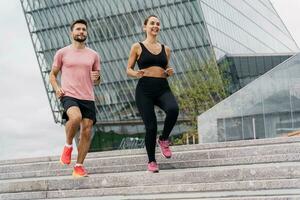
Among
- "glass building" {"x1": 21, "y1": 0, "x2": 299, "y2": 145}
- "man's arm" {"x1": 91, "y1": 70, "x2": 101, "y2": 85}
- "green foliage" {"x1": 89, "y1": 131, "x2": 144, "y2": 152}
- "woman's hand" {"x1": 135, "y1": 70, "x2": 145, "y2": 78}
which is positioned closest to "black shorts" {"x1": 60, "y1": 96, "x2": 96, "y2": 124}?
"man's arm" {"x1": 91, "y1": 70, "x2": 101, "y2": 85}

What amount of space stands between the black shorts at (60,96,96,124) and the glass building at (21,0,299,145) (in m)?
37.6

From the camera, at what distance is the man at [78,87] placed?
6.59 meters

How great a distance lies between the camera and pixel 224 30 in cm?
5056

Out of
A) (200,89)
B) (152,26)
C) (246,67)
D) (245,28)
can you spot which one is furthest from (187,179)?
(245,28)

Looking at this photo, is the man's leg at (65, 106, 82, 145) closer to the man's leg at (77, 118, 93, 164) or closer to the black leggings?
the man's leg at (77, 118, 93, 164)

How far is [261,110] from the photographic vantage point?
60.9 feet

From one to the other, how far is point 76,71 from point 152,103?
1014 millimetres

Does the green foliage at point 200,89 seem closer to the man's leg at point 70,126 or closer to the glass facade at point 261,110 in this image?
the glass facade at point 261,110


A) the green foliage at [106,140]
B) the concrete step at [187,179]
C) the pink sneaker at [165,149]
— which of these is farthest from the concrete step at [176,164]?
the green foliage at [106,140]

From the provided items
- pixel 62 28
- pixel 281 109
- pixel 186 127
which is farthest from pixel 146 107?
pixel 62 28

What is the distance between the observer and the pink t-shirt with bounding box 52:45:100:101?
6.67m

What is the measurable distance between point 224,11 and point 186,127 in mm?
13076

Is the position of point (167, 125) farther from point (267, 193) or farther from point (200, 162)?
point (267, 193)

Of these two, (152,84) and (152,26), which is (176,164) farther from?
(152,26)
